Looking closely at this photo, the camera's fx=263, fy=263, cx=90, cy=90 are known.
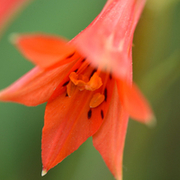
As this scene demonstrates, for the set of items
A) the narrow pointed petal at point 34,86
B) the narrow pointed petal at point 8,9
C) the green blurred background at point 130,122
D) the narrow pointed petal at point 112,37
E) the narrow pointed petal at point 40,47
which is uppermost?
the narrow pointed petal at point 8,9

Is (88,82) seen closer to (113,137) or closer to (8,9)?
(113,137)

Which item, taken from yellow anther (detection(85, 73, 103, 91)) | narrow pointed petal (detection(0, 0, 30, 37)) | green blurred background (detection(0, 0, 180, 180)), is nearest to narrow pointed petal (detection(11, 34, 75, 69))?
narrow pointed petal (detection(0, 0, 30, 37))

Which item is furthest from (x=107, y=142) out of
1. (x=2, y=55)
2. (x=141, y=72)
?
(x=2, y=55)

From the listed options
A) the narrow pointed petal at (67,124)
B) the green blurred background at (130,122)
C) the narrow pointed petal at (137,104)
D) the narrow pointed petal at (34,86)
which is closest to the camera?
the narrow pointed petal at (137,104)

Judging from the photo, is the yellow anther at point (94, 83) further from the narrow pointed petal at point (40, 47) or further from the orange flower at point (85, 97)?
the narrow pointed petal at point (40, 47)

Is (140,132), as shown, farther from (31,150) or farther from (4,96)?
(4,96)

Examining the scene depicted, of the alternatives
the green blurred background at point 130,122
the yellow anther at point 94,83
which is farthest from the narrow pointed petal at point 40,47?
the green blurred background at point 130,122
